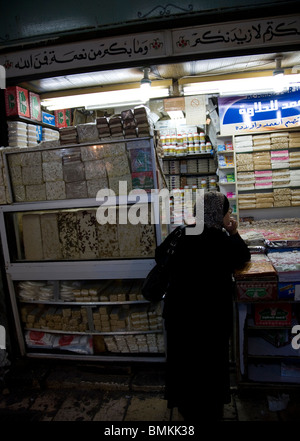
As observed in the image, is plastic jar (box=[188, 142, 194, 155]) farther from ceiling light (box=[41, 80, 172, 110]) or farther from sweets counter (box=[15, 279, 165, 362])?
sweets counter (box=[15, 279, 165, 362])

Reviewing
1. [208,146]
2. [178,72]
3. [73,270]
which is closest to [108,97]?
[178,72]

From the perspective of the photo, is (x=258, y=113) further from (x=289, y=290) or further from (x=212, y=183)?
(x=289, y=290)

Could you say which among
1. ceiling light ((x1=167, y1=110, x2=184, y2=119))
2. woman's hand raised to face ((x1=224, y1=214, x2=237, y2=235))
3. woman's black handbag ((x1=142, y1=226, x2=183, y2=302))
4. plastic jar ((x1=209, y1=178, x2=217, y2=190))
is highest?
ceiling light ((x1=167, y1=110, x2=184, y2=119))

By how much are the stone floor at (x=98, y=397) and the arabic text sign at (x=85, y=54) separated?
349 centimetres

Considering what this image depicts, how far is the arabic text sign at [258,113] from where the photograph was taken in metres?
5.61

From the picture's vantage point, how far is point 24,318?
361 cm

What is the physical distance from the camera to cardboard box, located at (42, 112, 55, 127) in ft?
15.3

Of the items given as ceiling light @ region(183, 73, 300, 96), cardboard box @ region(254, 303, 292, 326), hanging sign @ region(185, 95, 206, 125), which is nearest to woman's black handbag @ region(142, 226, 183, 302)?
cardboard box @ region(254, 303, 292, 326)

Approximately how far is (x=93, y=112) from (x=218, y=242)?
5.11m

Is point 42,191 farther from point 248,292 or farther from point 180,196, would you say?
point 180,196

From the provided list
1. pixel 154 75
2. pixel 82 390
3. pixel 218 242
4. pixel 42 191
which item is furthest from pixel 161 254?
pixel 154 75

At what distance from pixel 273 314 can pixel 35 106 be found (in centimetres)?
401

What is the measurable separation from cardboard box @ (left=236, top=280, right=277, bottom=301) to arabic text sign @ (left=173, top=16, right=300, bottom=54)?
2473 millimetres

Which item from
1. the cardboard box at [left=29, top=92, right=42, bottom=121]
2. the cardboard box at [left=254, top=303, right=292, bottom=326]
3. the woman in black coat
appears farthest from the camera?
the cardboard box at [left=29, top=92, right=42, bottom=121]
